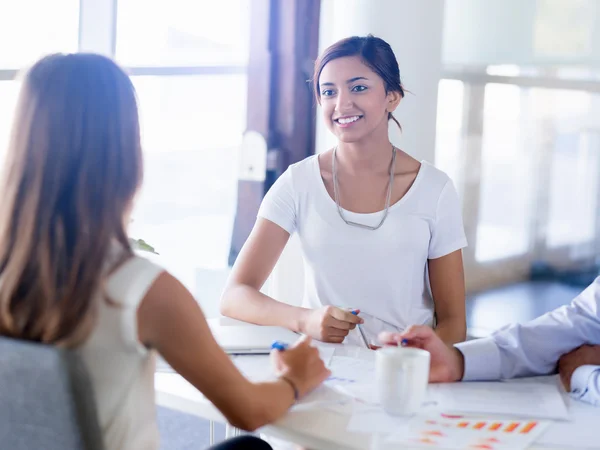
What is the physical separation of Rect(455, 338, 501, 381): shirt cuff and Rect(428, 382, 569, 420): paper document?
16 millimetres

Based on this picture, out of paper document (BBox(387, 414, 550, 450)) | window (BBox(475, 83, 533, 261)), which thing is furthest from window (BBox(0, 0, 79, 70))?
paper document (BBox(387, 414, 550, 450))

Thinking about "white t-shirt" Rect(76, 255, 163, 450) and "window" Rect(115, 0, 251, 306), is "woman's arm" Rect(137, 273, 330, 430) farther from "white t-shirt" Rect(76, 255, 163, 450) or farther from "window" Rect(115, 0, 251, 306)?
"window" Rect(115, 0, 251, 306)

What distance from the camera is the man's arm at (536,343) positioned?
5.34ft

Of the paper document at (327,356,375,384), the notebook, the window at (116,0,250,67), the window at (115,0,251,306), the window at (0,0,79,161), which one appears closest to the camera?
the paper document at (327,356,375,384)

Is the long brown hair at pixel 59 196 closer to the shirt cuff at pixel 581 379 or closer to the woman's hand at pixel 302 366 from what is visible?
the woman's hand at pixel 302 366

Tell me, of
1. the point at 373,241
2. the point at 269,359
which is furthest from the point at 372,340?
the point at 269,359

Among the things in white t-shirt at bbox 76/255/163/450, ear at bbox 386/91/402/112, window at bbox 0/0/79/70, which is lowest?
white t-shirt at bbox 76/255/163/450

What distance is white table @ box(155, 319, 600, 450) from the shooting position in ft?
4.22

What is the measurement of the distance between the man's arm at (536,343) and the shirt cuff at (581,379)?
0.37 feet

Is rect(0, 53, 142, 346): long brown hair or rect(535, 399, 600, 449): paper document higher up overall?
rect(0, 53, 142, 346): long brown hair

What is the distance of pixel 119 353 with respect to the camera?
121cm

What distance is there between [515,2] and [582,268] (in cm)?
103

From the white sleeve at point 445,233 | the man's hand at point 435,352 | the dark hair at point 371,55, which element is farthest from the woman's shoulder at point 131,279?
the dark hair at point 371,55

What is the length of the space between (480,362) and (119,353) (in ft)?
2.40
